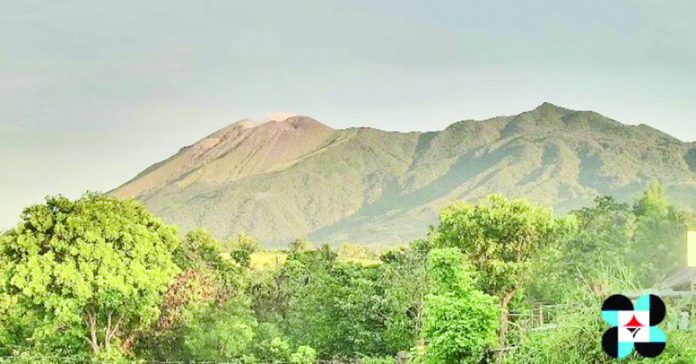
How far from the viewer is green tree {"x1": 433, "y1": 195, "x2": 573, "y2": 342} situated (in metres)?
40.0

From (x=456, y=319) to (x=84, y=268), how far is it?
18093 millimetres

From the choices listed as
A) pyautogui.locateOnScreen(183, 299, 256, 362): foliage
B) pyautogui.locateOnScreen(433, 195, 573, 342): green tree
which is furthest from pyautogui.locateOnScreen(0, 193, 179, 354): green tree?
pyautogui.locateOnScreen(433, 195, 573, 342): green tree

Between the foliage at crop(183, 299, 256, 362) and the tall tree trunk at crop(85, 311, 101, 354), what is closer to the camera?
the tall tree trunk at crop(85, 311, 101, 354)

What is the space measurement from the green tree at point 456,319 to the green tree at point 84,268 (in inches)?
667

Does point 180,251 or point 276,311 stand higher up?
point 180,251

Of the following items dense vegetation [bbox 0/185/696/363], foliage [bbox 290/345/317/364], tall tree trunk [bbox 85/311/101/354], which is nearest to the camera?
foliage [bbox 290/345/317/364]

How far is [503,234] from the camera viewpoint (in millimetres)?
40812

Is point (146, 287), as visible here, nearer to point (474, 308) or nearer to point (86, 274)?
point (86, 274)

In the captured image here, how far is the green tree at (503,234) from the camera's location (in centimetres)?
3997

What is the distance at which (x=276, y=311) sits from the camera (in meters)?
44.2

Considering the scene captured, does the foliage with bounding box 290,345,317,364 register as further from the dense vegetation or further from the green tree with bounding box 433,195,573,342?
the green tree with bounding box 433,195,573,342

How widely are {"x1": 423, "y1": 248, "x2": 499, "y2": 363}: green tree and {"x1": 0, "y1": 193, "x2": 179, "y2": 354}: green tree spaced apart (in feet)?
55.6

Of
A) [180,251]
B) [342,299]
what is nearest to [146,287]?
[342,299]

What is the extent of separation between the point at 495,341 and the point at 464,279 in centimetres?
118
